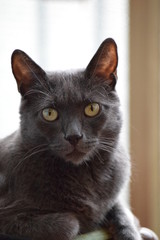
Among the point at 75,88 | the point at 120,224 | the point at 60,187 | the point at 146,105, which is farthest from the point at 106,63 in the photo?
the point at 146,105

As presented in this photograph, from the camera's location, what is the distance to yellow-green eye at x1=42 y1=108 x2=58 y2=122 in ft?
A: 3.89

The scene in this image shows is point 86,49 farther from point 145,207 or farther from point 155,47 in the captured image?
point 145,207

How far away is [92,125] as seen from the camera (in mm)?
1191

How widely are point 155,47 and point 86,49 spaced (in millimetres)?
357

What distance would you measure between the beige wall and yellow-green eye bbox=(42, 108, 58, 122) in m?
0.85

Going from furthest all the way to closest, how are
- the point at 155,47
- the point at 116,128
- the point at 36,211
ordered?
the point at 155,47, the point at 116,128, the point at 36,211

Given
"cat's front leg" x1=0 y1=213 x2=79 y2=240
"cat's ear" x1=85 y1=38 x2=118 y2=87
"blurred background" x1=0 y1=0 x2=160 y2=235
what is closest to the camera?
"cat's front leg" x1=0 y1=213 x2=79 y2=240

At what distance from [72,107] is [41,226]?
1.19 feet

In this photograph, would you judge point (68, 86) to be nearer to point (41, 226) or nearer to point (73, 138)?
point (73, 138)

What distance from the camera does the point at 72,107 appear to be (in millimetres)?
1183

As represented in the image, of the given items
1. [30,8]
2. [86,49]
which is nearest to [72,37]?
[86,49]

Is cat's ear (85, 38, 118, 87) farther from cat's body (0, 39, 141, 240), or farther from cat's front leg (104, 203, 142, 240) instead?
cat's front leg (104, 203, 142, 240)

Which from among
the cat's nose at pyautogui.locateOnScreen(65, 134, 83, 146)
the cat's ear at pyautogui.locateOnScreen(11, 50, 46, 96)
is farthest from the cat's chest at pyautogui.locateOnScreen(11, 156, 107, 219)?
the cat's ear at pyautogui.locateOnScreen(11, 50, 46, 96)

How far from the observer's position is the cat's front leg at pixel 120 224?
1.25 meters
